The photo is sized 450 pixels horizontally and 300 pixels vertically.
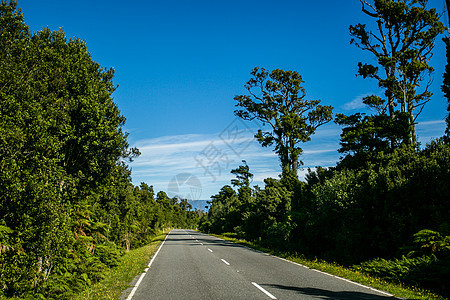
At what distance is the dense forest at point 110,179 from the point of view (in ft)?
25.2

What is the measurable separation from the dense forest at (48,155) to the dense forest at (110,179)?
39 mm

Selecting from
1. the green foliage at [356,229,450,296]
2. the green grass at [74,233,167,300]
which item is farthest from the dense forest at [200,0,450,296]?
A: the green grass at [74,233,167,300]

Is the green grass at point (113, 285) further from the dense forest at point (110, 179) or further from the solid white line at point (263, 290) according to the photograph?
the solid white line at point (263, 290)

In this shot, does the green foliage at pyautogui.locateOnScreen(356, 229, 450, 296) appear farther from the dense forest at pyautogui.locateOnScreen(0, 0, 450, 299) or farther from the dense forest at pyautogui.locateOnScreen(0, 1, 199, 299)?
the dense forest at pyautogui.locateOnScreen(0, 1, 199, 299)

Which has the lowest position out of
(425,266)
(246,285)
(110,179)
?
(246,285)

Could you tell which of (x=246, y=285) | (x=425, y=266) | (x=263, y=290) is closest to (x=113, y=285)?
(x=246, y=285)

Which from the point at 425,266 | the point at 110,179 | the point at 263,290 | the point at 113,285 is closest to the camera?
the point at 263,290

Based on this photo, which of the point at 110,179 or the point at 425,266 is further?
the point at 110,179

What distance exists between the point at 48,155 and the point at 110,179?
465 centimetres

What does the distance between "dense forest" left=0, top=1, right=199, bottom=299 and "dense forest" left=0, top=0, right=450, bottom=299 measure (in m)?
0.04

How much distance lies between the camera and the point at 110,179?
13219mm

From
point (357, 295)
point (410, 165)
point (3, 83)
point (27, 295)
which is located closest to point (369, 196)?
point (410, 165)

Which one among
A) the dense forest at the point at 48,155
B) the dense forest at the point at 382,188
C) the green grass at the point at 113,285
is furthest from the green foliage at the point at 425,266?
the dense forest at the point at 48,155

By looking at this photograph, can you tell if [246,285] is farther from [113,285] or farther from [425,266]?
[425,266]
